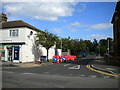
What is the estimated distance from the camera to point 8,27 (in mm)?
26781

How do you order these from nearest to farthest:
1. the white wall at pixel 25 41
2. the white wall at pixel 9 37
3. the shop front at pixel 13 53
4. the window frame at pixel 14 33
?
Answer: the white wall at pixel 25 41, the white wall at pixel 9 37, the shop front at pixel 13 53, the window frame at pixel 14 33

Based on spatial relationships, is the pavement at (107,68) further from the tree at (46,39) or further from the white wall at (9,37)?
the white wall at (9,37)

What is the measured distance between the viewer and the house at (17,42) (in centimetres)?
2533

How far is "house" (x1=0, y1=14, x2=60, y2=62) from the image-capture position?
83.1 feet

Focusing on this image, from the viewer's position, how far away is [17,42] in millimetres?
25375

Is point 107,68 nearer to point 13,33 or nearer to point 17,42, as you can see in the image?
point 17,42

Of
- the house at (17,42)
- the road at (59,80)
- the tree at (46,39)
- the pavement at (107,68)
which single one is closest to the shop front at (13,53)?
the house at (17,42)

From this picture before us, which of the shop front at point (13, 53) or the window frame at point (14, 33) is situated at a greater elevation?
the window frame at point (14, 33)

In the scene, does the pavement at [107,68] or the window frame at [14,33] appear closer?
the pavement at [107,68]

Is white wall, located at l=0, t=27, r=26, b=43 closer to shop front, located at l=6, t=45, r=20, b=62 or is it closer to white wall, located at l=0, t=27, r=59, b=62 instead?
white wall, located at l=0, t=27, r=59, b=62

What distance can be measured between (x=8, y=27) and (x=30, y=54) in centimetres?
682

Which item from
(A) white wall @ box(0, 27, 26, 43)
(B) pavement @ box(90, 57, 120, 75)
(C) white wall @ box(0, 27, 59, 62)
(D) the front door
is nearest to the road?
(B) pavement @ box(90, 57, 120, 75)

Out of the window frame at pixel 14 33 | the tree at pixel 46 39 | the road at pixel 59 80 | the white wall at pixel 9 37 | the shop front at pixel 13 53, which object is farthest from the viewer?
the tree at pixel 46 39

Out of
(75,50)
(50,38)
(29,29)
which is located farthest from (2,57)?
(75,50)
